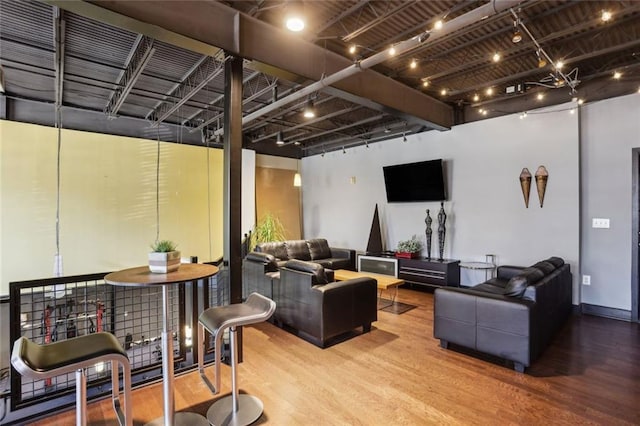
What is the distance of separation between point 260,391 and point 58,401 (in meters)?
1.45

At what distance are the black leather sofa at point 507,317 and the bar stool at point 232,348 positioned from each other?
1921mm

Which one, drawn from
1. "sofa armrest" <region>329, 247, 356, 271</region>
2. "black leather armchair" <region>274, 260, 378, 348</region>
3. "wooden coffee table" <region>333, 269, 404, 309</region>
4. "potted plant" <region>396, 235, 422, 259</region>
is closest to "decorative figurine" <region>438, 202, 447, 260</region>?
"potted plant" <region>396, 235, 422, 259</region>

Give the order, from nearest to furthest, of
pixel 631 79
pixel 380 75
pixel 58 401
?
pixel 58 401 < pixel 631 79 < pixel 380 75

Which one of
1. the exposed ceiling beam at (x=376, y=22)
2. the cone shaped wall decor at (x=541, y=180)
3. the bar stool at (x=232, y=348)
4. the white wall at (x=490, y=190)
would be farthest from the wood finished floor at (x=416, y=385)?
the exposed ceiling beam at (x=376, y=22)

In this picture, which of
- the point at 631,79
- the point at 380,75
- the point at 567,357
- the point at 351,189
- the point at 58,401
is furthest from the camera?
the point at 351,189

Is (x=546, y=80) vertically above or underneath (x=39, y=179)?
above

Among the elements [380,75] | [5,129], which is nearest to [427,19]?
[380,75]

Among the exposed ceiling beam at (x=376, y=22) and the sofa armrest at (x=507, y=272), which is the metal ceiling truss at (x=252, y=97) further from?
the sofa armrest at (x=507, y=272)

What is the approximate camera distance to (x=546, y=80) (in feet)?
14.5

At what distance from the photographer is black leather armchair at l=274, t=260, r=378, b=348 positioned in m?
3.33

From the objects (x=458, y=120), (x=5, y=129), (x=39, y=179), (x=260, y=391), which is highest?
(x=458, y=120)

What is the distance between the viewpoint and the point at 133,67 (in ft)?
13.1

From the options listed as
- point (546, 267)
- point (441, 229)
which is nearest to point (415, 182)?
point (441, 229)

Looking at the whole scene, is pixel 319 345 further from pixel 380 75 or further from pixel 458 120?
pixel 458 120
